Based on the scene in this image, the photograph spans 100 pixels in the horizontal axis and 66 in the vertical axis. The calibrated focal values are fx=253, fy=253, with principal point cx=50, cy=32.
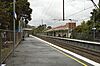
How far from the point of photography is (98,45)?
2369 cm

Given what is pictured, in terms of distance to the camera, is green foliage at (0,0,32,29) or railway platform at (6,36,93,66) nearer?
railway platform at (6,36,93,66)

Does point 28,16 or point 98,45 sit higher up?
point 28,16

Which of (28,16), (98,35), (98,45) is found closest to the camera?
(98,45)

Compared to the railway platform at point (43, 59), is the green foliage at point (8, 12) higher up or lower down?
higher up

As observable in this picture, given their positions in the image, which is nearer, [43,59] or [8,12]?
[43,59]

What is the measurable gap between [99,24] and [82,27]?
26065 mm

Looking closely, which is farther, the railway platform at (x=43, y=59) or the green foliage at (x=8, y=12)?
the green foliage at (x=8, y=12)

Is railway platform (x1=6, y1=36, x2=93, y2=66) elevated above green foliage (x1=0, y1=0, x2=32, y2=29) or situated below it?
below

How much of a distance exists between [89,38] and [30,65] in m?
30.7

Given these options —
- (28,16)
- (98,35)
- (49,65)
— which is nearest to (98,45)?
(49,65)

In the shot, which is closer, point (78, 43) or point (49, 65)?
point (49, 65)

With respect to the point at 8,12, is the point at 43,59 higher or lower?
lower

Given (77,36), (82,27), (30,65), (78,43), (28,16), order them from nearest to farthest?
(30,65) → (78,43) → (77,36) → (28,16) → (82,27)

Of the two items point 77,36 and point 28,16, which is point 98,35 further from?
point 28,16
